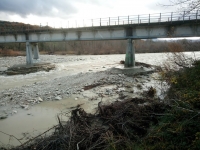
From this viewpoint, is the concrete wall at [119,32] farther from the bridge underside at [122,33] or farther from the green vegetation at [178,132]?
the green vegetation at [178,132]

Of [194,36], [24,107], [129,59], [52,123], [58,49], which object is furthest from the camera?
[58,49]

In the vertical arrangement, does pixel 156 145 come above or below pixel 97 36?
below

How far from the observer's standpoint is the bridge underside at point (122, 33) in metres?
20.4

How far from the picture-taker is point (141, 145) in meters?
4.23

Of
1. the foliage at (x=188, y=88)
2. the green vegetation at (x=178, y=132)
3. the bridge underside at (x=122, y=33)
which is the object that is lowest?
the green vegetation at (x=178, y=132)

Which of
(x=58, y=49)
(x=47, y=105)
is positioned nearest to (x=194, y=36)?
(x=47, y=105)

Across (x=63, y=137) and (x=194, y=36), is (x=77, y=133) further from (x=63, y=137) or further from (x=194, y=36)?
(x=194, y=36)

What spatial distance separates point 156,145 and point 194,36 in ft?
65.1

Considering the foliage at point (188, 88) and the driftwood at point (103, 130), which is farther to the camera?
the foliage at point (188, 88)

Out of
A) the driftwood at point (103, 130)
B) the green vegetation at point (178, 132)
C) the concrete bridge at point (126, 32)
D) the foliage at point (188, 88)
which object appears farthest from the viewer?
the concrete bridge at point (126, 32)

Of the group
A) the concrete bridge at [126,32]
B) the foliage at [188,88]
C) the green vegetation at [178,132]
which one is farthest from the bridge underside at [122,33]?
the green vegetation at [178,132]

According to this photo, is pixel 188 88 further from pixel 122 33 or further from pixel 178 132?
pixel 122 33

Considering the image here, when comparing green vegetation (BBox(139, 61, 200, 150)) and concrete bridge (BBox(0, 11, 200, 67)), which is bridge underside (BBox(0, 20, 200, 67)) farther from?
green vegetation (BBox(139, 61, 200, 150))

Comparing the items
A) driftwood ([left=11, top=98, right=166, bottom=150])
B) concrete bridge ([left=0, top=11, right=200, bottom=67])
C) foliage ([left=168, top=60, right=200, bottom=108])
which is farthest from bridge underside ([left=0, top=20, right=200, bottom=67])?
driftwood ([left=11, top=98, right=166, bottom=150])
